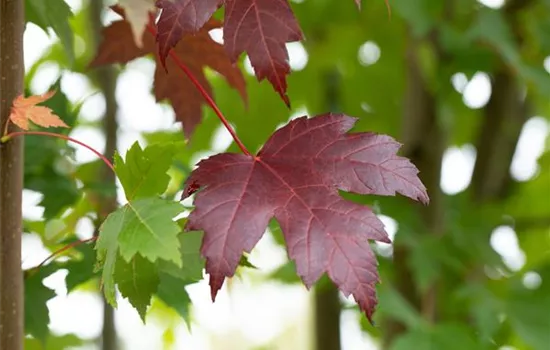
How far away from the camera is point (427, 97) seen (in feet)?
4.88

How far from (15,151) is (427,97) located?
3.32ft

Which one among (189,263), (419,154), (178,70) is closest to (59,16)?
(178,70)

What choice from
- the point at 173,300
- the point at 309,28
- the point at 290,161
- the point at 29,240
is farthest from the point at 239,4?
the point at 309,28

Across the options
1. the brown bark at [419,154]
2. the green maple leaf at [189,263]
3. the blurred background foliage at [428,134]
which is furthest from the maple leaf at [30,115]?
the brown bark at [419,154]

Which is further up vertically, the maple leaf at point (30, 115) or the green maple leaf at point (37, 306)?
the maple leaf at point (30, 115)

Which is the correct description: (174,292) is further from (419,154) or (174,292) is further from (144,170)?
(419,154)

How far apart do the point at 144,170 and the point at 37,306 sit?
222mm

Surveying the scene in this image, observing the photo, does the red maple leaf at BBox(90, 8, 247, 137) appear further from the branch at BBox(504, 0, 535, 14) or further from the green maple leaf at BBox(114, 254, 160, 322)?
the branch at BBox(504, 0, 535, 14)

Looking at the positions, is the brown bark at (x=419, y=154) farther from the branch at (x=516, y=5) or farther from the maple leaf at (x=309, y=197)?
the maple leaf at (x=309, y=197)

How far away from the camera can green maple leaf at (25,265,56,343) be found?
2.46 feet

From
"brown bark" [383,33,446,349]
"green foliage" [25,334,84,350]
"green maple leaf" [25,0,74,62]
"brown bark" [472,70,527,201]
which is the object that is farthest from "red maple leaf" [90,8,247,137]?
"brown bark" [472,70,527,201]

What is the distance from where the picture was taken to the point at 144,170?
614 millimetres

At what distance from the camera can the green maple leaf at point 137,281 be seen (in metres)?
0.58

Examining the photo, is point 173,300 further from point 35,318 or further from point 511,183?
point 511,183
